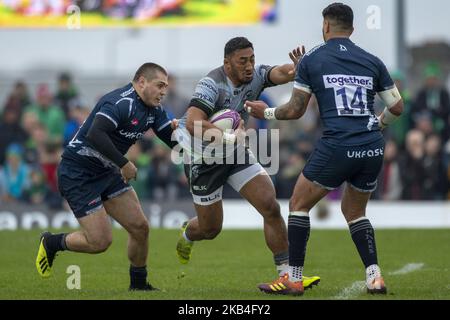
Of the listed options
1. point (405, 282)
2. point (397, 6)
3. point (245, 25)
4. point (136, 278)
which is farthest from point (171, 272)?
point (245, 25)

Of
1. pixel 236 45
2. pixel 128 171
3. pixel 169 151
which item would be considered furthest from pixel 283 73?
pixel 169 151

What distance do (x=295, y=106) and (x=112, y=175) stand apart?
210 cm

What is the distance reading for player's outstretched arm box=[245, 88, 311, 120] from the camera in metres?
10.3

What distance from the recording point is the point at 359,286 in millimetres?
11273

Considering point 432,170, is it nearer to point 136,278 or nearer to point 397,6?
point 397,6

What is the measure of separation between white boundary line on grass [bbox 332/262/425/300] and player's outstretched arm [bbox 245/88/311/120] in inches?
67.8

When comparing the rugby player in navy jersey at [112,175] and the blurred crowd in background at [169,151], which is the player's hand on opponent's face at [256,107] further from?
the blurred crowd in background at [169,151]

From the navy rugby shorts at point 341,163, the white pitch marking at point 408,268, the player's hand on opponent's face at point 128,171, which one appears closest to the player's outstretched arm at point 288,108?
the navy rugby shorts at point 341,163

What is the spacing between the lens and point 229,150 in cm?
1128

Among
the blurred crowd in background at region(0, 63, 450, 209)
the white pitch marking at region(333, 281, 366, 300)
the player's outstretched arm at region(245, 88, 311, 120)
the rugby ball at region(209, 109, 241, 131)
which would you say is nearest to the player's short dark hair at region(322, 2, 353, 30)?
the player's outstretched arm at region(245, 88, 311, 120)

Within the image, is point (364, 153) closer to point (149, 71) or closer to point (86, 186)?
point (149, 71)

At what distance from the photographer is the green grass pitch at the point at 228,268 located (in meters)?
10.6

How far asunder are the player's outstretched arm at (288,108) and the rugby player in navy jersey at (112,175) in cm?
99

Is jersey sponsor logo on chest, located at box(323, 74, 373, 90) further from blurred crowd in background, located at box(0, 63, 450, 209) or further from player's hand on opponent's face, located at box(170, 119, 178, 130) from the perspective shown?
blurred crowd in background, located at box(0, 63, 450, 209)
